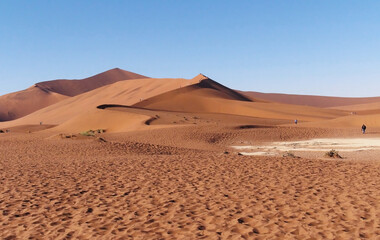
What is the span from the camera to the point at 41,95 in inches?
5330

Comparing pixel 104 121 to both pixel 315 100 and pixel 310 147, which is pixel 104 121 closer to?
pixel 310 147

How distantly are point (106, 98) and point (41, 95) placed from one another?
153ft

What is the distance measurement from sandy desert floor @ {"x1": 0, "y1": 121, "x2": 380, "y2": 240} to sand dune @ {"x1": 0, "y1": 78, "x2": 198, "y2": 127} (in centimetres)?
7364

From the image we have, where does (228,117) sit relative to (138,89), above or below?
below

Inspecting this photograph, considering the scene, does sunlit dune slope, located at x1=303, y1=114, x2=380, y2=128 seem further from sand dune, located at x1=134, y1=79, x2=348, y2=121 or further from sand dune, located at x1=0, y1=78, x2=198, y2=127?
sand dune, located at x1=0, y1=78, x2=198, y2=127

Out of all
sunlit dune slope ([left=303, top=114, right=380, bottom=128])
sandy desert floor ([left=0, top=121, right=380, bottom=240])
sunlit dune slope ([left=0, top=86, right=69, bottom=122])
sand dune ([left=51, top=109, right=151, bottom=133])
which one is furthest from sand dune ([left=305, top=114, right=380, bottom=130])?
sunlit dune slope ([left=0, top=86, right=69, bottom=122])

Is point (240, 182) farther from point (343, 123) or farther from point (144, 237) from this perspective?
point (343, 123)

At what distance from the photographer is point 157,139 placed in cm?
3064

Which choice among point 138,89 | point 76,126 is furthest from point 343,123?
point 138,89

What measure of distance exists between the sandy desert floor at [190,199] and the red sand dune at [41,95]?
11915 cm

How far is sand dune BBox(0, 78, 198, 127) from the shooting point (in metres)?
89.9

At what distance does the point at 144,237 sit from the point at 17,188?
5.15m

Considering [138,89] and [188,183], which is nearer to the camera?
[188,183]

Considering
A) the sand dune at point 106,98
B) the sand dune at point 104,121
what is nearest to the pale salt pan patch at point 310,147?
the sand dune at point 104,121
